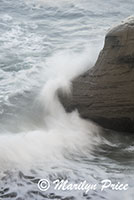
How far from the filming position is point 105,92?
6.62 meters

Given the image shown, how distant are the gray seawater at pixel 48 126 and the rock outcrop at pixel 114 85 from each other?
211 millimetres

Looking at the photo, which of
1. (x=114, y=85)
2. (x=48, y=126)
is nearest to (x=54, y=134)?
(x=48, y=126)

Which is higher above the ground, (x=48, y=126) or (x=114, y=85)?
(x=114, y=85)

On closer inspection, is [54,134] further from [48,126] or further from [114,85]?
[114,85]

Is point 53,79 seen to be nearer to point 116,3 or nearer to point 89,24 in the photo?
point 89,24

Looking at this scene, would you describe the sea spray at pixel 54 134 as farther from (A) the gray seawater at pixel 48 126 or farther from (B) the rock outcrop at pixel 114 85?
(B) the rock outcrop at pixel 114 85

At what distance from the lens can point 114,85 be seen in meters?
6.55

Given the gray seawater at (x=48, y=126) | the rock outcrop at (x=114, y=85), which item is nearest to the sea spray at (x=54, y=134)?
the gray seawater at (x=48, y=126)

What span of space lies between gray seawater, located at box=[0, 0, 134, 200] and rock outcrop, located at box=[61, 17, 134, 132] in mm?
211

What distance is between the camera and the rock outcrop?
6422 mm

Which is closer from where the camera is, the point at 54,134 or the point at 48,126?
the point at 54,134

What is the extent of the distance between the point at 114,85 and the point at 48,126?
52.4 inches

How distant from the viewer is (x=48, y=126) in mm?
6844

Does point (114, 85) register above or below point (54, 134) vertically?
above
